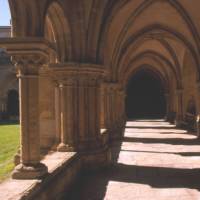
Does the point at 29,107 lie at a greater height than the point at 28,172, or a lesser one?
greater

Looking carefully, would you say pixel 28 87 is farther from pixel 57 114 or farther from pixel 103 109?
pixel 103 109

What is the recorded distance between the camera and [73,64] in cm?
861

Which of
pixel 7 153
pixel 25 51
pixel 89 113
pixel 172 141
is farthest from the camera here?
pixel 172 141

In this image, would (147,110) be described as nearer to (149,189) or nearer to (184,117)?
(184,117)

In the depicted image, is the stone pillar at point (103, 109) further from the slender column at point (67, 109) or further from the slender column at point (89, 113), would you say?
the slender column at point (67, 109)

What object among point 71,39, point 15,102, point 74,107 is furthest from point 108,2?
point 15,102

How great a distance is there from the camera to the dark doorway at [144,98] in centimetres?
3606

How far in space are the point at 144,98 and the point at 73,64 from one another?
28343 millimetres

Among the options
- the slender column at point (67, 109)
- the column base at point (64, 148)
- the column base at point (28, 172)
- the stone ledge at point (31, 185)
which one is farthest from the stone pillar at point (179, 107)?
the column base at point (28, 172)

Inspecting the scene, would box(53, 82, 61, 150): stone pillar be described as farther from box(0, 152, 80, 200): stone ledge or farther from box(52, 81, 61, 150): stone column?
box(0, 152, 80, 200): stone ledge

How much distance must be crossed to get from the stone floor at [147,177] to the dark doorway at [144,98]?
2360 centimetres

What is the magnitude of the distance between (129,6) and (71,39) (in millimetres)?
5098

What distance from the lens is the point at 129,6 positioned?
13.3 metres

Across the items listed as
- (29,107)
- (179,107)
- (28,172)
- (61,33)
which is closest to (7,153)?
(61,33)
